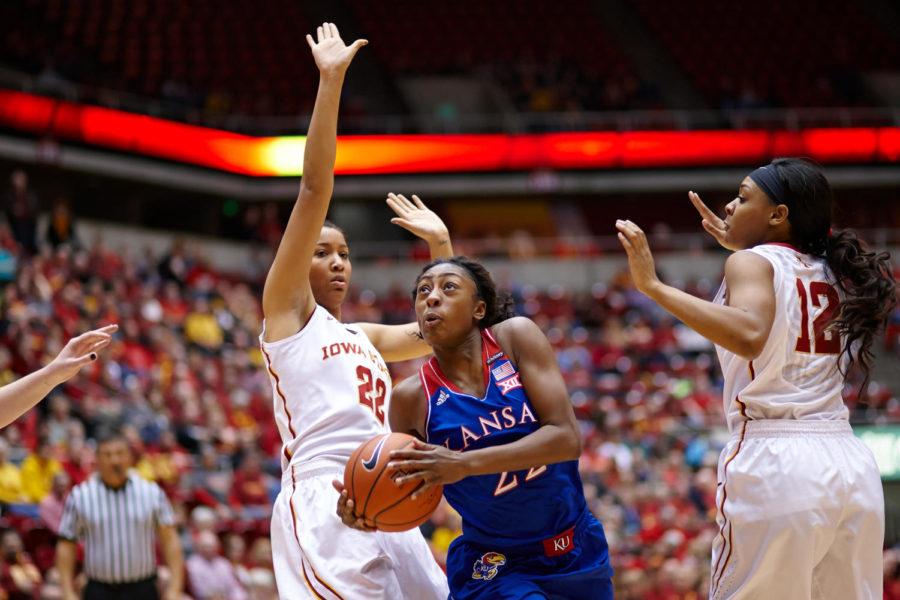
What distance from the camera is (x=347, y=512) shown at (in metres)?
3.43

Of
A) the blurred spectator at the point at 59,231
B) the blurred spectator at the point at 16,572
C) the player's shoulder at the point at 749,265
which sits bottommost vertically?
the blurred spectator at the point at 16,572

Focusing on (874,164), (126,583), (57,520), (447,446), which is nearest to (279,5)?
(874,164)

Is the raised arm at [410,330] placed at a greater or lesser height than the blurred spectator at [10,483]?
greater

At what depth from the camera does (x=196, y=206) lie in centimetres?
2262

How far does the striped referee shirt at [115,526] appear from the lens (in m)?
6.76

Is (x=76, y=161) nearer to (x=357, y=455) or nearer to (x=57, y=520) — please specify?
(x=57, y=520)

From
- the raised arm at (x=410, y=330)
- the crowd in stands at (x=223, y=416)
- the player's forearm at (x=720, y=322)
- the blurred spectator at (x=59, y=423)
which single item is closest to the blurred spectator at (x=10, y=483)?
the crowd in stands at (x=223, y=416)

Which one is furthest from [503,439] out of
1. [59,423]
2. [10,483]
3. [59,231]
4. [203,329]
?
[59,231]

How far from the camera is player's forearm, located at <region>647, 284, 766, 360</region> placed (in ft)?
11.3

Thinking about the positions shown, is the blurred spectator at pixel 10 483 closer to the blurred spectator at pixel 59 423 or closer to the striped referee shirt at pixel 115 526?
the blurred spectator at pixel 59 423

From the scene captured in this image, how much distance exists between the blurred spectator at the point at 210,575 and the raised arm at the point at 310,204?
5076 millimetres

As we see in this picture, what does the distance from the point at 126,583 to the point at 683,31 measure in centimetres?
2289

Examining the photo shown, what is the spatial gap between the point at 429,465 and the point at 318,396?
0.78m

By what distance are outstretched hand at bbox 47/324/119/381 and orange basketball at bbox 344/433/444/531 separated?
113cm
